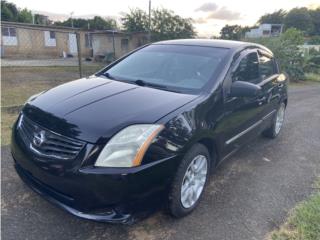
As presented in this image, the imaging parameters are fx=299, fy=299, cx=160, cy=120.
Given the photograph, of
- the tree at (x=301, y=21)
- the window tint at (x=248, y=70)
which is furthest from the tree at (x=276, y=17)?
the window tint at (x=248, y=70)

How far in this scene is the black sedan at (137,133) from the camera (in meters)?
2.29

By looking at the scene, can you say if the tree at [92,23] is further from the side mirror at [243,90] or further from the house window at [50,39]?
the side mirror at [243,90]

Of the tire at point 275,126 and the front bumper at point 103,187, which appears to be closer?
the front bumper at point 103,187

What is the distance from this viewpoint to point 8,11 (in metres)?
31.0

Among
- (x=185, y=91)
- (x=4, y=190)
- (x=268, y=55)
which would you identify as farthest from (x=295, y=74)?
(x=4, y=190)

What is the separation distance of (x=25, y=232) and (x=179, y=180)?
141 centimetres

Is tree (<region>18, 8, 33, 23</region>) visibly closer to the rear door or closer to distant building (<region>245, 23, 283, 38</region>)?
distant building (<region>245, 23, 283, 38</region>)

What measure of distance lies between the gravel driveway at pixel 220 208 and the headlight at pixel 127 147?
0.75 metres

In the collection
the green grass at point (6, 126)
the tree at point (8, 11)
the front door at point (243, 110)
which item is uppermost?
the tree at point (8, 11)

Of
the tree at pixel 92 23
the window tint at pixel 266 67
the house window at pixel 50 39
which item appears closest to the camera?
the window tint at pixel 266 67

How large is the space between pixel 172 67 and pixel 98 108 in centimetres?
129

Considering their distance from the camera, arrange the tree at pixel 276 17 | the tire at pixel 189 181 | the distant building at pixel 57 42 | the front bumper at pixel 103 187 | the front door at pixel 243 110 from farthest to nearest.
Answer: the tree at pixel 276 17 < the distant building at pixel 57 42 < the front door at pixel 243 110 < the tire at pixel 189 181 < the front bumper at pixel 103 187

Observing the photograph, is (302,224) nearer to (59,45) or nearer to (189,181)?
(189,181)

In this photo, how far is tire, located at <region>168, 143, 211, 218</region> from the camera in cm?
263
